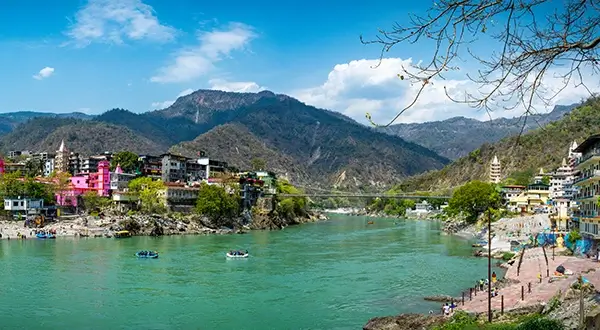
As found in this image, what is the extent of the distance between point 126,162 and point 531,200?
46.6 metres

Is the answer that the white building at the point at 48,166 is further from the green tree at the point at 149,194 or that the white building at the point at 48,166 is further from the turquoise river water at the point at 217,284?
the turquoise river water at the point at 217,284

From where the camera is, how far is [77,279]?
2348 cm

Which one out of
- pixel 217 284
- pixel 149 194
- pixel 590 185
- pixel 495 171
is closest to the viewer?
pixel 217 284

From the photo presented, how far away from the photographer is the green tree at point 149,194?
51406mm

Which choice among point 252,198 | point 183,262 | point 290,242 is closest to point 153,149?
point 252,198

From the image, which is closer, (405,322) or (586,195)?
(405,322)

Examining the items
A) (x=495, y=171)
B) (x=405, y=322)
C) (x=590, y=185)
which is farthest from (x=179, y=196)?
(x=495, y=171)

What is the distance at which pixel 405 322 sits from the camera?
1580 centimetres

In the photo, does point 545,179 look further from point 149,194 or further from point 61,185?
point 61,185

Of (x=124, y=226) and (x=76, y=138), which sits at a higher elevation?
(x=76, y=138)

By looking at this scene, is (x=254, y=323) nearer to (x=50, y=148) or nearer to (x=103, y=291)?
(x=103, y=291)

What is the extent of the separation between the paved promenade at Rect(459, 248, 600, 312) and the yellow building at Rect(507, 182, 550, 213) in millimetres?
27496

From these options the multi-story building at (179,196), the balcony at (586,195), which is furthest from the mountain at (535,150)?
the balcony at (586,195)

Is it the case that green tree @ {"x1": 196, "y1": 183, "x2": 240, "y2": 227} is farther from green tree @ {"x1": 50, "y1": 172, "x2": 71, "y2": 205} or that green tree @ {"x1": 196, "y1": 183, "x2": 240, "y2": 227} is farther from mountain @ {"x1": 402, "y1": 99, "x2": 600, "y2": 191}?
mountain @ {"x1": 402, "y1": 99, "x2": 600, "y2": 191}
